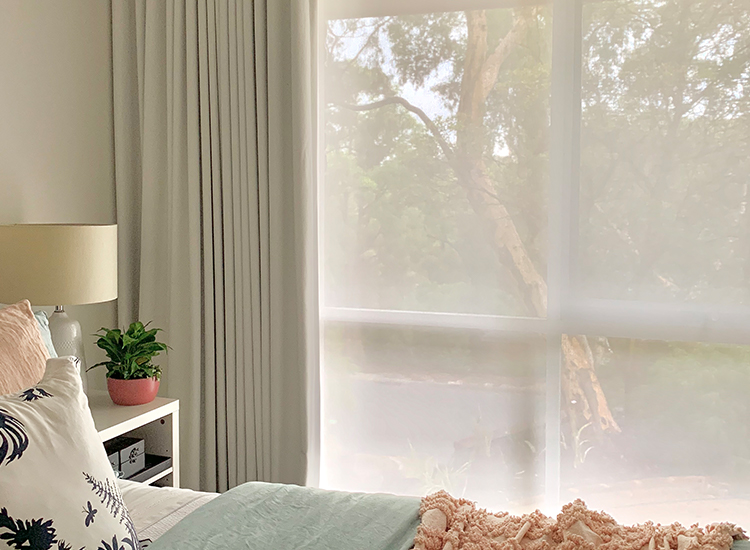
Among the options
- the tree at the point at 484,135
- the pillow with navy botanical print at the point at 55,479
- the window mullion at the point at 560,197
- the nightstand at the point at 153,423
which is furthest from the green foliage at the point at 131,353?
the window mullion at the point at 560,197

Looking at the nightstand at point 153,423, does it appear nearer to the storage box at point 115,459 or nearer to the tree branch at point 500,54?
the storage box at point 115,459

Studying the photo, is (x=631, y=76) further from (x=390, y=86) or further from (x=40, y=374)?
(x=40, y=374)

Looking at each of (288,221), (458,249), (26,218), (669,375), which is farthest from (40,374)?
(669,375)

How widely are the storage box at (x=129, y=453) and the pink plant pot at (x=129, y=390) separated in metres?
0.13

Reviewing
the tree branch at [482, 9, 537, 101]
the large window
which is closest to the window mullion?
the large window

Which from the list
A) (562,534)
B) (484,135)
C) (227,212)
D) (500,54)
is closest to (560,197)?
(484,135)

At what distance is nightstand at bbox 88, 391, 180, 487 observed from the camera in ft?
7.54

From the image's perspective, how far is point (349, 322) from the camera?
288cm

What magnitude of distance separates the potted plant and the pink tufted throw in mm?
1276

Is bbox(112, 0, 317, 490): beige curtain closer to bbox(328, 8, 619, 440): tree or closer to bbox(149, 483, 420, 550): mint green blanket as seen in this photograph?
bbox(328, 8, 619, 440): tree

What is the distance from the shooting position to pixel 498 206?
2674 millimetres

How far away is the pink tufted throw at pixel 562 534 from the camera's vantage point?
1.36 meters

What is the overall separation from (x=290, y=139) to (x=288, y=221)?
1.05 feet

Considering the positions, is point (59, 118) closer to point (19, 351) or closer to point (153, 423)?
point (153, 423)
